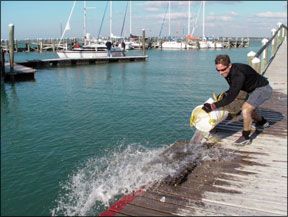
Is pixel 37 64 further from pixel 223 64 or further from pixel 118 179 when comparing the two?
pixel 223 64

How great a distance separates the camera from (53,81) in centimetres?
2723

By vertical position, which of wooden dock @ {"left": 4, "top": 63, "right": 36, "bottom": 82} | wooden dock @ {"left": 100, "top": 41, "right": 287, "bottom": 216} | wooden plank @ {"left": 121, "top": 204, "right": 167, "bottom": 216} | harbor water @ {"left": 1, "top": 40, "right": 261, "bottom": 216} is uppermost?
wooden dock @ {"left": 4, "top": 63, "right": 36, "bottom": 82}

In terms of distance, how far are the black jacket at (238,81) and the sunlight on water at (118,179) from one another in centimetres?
95

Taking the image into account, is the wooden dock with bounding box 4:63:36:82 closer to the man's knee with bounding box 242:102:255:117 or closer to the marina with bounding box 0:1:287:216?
the marina with bounding box 0:1:287:216

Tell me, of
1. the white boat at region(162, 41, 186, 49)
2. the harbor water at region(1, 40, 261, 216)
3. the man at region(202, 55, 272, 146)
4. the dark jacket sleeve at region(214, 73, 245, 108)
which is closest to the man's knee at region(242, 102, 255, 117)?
the man at region(202, 55, 272, 146)

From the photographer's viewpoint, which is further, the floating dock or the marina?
the floating dock

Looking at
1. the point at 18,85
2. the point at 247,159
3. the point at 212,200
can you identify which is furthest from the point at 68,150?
the point at 18,85

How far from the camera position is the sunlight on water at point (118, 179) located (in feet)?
20.1

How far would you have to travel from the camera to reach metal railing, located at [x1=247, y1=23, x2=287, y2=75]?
12.6 m

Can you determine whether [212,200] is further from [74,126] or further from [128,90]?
[128,90]

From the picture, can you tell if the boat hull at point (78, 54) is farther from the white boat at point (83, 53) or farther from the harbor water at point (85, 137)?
the harbor water at point (85, 137)

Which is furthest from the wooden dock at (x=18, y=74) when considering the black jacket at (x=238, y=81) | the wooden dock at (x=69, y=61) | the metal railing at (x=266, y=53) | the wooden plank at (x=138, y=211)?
the wooden plank at (x=138, y=211)

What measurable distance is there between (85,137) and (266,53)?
8.60 metres

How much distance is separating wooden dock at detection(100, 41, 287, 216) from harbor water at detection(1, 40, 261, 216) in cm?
51
